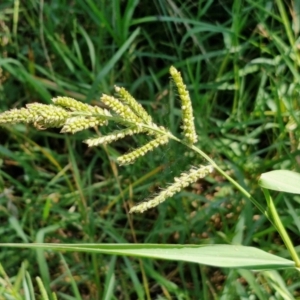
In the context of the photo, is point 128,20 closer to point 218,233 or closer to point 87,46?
point 87,46

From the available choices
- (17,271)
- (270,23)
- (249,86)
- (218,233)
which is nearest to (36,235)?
(17,271)

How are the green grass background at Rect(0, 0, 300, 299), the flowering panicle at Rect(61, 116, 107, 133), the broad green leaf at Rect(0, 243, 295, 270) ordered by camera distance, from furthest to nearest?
the green grass background at Rect(0, 0, 300, 299), the broad green leaf at Rect(0, 243, 295, 270), the flowering panicle at Rect(61, 116, 107, 133)

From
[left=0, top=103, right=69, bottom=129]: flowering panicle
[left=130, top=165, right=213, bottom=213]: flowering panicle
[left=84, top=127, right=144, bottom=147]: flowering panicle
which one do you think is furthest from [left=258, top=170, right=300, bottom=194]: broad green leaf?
[left=0, top=103, right=69, bottom=129]: flowering panicle

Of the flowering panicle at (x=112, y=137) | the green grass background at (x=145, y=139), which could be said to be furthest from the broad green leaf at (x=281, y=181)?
the green grass background at (x=145, y=139)

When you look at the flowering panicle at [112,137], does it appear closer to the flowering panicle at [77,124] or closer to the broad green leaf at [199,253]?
the flowering panicle at [77,124]

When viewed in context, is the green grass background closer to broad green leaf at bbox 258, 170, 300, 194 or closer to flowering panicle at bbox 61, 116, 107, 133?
broad green leaf at bbox 258, 170, 300, 194
